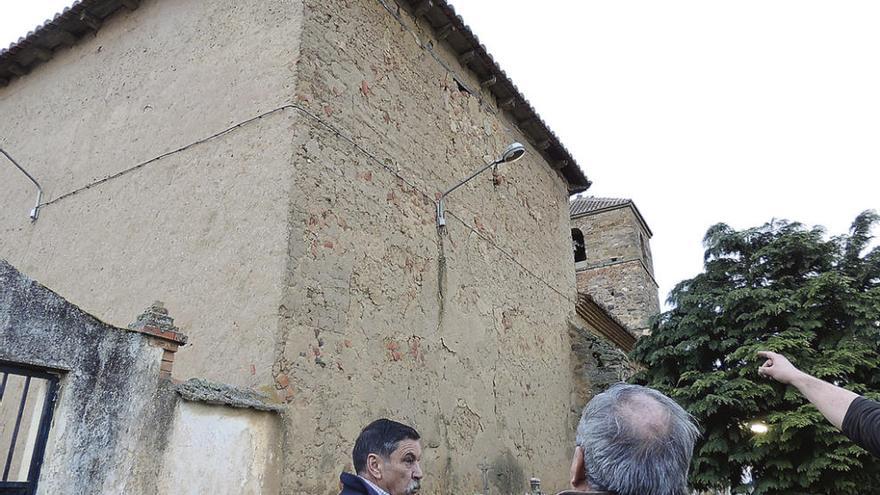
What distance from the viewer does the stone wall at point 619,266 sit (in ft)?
Answer: 66.8

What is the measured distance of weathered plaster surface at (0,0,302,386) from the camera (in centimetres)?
540

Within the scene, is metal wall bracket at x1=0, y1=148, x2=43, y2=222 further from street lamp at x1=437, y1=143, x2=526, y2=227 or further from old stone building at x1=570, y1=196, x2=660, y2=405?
old stone building at x1=570, y1=196, x2=660, y2=405

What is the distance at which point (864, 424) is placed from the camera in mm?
2227

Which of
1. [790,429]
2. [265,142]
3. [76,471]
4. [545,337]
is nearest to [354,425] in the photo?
[76,471]

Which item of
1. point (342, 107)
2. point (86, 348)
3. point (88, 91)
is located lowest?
point (86, 348)

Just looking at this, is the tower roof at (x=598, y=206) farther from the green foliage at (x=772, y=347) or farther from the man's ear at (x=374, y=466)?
the man's ear at (x=374, y=466)

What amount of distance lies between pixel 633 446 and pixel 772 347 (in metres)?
7.24

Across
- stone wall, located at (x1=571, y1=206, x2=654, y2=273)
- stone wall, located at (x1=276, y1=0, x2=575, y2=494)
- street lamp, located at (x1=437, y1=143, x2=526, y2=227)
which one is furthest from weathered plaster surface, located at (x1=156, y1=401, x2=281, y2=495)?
stone wall, located at (x1=571, y1=206, x2=654, y2=273)

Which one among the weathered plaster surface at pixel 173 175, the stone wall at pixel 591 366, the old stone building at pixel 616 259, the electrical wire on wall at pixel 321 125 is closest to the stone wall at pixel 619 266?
the old stone building at pixel 616 259

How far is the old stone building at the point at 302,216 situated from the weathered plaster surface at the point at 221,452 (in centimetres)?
6

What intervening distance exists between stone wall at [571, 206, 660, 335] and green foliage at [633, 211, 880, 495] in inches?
421

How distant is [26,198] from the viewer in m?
8.09

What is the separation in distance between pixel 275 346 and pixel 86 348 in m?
1.42

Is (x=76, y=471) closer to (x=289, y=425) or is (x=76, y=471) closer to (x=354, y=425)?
(x=289, y=425)
